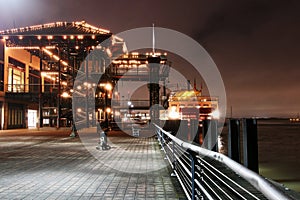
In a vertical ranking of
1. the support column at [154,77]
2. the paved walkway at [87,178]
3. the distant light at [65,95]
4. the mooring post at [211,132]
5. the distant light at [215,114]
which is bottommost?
the paved walkway at [87,178]

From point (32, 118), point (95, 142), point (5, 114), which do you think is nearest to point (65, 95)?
point (5, 114)

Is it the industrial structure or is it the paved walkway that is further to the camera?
the industrial structure

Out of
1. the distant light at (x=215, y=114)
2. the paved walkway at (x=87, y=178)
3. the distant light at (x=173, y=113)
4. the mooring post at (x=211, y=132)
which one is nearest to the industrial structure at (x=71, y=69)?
the distant light at (x=173, y=113)

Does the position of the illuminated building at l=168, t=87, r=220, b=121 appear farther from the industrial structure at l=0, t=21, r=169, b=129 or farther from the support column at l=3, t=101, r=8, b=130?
the support column at l=3, t=101, r=8, b=130

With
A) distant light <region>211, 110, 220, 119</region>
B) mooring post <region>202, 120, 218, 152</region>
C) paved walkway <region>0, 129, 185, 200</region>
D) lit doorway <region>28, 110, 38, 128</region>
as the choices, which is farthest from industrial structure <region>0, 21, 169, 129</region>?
mooring post <region>202, 120, 218, 152</region>

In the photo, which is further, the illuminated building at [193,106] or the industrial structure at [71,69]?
the illuminated building at [193,106]

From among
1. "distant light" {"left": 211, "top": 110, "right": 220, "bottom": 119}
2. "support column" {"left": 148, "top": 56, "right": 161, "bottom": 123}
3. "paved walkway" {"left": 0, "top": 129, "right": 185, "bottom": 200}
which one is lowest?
"paved walkway" {"left": 0, "top": 129, "right": 185, "bottom": 200}

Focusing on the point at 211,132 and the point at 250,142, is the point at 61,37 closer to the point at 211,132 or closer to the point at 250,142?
the point at 211,132

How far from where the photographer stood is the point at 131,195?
19.8 feet

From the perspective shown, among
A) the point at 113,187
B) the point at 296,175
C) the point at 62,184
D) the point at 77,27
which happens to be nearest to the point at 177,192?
the point at 113,187

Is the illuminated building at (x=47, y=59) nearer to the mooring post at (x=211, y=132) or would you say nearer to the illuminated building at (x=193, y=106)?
the illuminated building at (x=193, y=106)

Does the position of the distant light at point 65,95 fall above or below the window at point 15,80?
below

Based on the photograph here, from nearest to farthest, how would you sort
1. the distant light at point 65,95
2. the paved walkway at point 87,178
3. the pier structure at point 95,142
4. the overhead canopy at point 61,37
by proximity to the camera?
1. the pier structure at point 95,142
2. the paved walkway at point 87,178
3. the overhead canopy at point 61,37
4. the distant light at point 65,95

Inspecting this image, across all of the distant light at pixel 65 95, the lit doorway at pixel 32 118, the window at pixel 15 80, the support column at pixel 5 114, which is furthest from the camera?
the lit doorway at pixel 32 118
